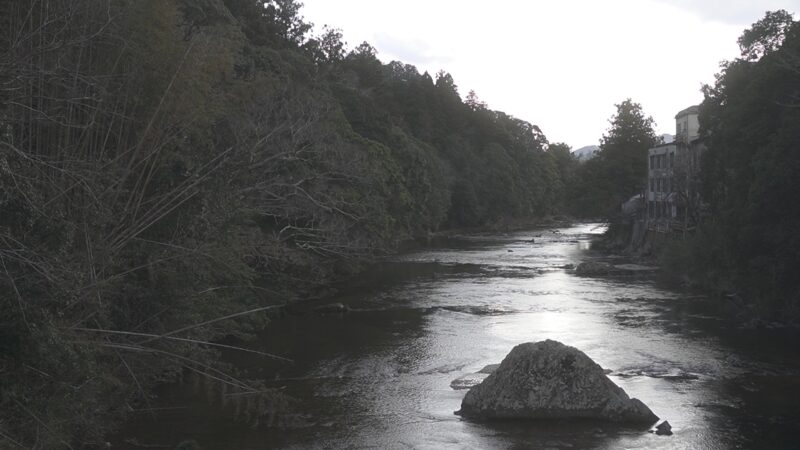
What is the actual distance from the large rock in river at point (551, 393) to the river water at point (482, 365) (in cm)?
42

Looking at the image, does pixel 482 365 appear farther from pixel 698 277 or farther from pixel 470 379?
pixel 698 277

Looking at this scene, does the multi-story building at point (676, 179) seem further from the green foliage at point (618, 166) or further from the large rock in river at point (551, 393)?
the large rock in river at point (551, 393)

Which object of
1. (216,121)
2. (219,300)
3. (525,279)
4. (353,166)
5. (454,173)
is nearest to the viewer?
(216,121)

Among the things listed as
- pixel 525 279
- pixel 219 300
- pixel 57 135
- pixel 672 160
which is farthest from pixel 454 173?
pixel 57 135

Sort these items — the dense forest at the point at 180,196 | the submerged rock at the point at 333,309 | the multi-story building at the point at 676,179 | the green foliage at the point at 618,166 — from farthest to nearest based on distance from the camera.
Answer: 1. the green foliage at the point at 618,166
2. the multi-story building at the point at 676,179
3. the submerged rock at the point at 333,309
4. the dense forest at the point at 180,196

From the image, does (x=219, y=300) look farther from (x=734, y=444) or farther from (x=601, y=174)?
(x=601, y=174)

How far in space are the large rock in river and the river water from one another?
1.39ft

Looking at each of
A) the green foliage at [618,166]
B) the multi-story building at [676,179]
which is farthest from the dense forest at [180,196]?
the green foliage at [618,166]

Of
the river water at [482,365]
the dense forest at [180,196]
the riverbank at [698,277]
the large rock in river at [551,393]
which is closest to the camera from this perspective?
the dense forest at [180,196]

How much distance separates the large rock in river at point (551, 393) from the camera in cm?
1723

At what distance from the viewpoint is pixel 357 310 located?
30.6m

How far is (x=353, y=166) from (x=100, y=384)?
17.2 metres

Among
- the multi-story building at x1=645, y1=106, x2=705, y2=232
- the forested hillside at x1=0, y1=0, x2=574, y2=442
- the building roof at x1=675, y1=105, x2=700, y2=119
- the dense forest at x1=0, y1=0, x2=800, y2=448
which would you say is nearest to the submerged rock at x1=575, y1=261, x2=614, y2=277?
the dense forest at x1=0, y1=0, x2=800, y2=448

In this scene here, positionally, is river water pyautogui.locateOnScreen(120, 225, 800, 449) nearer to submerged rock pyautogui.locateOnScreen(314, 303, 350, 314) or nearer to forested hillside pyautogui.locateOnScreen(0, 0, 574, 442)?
submerged rock pyautogui.locateOnScreen(314, 303, 350, 314)
